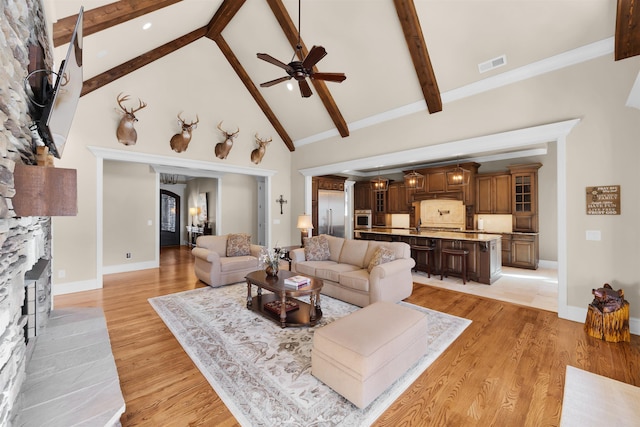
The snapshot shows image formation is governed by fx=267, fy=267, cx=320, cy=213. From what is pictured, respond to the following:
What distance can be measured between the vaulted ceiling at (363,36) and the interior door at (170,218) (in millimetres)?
6747

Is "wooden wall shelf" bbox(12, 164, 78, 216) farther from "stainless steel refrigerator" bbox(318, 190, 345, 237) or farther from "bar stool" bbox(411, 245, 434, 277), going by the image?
"stainless steel refrigerator" bbox(318, 190, 345, 237)

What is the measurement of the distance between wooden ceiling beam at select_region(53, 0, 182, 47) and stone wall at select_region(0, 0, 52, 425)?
1.85 metres

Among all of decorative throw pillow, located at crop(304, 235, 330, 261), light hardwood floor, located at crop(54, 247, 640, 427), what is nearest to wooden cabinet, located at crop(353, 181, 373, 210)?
decorative throw pillow, located at crop(304, 235, 330, 261)

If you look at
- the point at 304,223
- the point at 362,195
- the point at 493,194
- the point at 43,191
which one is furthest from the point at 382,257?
the point at 362,195

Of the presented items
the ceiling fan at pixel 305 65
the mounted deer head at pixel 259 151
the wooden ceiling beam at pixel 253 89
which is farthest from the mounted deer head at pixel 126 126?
the ceiling fan at pixel 305 65

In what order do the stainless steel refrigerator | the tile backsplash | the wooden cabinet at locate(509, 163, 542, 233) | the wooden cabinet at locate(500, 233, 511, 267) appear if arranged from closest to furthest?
the wooden cabinet at locate(509, 163, 542, 233) < the wooden cabinet at locate(500, 233, 511, 267) < the tile backsplash < the stainless steel refrigerator

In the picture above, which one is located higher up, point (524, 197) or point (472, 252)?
point (524, 197)

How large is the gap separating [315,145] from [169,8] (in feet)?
13.6

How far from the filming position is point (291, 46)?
5.32m

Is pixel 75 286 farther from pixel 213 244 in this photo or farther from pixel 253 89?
pixel 253 89

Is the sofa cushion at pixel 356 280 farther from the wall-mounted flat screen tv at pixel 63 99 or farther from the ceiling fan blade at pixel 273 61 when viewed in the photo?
the wall-mounted flat screen tv at pixel 63 99

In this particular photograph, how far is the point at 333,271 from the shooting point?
14.1 feet

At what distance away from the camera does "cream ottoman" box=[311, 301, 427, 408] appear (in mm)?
1959

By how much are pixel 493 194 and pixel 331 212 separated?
4.65 metres
